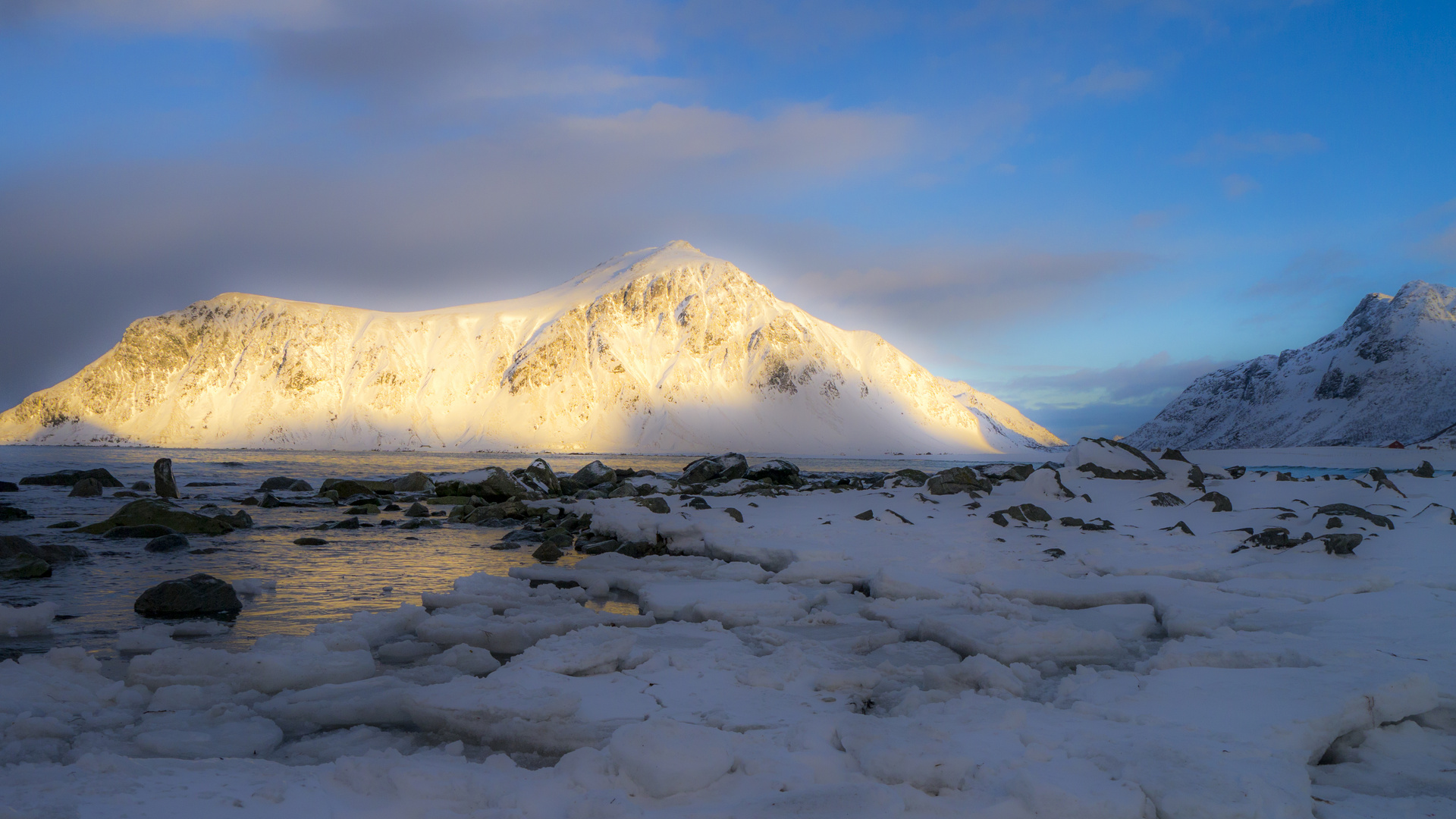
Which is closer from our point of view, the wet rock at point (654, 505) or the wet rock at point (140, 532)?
the wet rock at point (140, 532)

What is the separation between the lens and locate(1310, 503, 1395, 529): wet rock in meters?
10.4

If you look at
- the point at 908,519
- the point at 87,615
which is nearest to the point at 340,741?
the point at 87,615

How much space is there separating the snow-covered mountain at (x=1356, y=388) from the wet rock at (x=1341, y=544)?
323 feet

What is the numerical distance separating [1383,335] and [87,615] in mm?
146673

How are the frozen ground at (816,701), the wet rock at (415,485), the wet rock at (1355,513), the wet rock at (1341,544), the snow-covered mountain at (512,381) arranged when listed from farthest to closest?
the snow-covered mountain at (512,381), the wet rock at (415,485), the wet rock at (1355,513), the wet rock at (1341,544), the frozen ground at (816,701)

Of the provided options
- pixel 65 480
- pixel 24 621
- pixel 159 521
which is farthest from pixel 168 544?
pixel 65 480

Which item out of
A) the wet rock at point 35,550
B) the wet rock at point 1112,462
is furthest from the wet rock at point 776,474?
the wet rock at point 35,550

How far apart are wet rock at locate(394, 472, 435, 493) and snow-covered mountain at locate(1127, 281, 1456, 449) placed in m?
104

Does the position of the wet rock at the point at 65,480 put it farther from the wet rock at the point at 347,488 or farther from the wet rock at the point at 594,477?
the wet rock at the point at 594,477

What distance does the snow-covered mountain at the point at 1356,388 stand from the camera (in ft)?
300

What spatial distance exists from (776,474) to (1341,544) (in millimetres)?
22486

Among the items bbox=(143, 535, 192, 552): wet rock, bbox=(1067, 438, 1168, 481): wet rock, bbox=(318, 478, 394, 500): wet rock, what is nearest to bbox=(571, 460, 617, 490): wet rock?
bbox=(318, 478, 394, 500): wet rock

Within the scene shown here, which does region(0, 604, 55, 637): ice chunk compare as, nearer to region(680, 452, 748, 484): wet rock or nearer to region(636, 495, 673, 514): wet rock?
region(636, 495, 673, 514): wet rock

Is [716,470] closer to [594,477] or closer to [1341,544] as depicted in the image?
[594,477]
